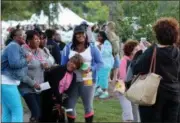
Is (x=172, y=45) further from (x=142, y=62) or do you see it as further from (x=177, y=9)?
(x=177, y=9)

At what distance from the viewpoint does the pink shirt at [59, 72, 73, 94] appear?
8297 mm

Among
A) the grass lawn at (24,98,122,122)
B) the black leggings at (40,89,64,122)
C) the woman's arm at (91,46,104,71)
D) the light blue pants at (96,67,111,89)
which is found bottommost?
the grass lawn at (24,98,122,122)

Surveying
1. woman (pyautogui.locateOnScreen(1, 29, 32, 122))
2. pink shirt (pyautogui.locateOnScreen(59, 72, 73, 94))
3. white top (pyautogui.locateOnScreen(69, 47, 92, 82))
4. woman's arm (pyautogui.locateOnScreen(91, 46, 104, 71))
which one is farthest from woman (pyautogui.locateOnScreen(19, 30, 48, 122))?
woman's arm (pyautogui.locateOnScreen(91, 46, 104, 71))

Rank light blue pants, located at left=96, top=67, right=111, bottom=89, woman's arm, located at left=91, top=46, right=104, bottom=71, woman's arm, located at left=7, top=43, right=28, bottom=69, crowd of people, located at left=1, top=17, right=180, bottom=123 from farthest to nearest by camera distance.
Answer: light blue pants, located at left=96, top=67, right=111, bottom=89 < woman's arm, located at left=91, top=46, right=104, bottom=71 < crowd of people, located at left=1, top=17, right=180, bottom=123 < woman's arm, located at left=7, top=43, right=28, bottom=69

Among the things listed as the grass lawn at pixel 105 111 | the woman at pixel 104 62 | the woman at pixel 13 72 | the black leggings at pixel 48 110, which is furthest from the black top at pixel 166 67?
the woman at pixel 104 62

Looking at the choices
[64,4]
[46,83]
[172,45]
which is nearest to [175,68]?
[172,45]

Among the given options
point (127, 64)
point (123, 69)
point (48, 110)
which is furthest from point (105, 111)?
point (48, 110)

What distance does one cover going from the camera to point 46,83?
26.3 ft

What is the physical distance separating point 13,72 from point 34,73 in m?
0.41

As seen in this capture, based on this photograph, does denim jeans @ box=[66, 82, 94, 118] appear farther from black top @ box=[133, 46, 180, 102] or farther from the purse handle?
the purse handle

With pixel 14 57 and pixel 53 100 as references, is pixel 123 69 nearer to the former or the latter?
pixel 53 100

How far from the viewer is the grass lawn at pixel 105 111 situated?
10.8 metres

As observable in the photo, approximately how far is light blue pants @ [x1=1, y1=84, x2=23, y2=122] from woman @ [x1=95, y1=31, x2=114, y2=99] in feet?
15.3

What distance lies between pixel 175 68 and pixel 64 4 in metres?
39.1
